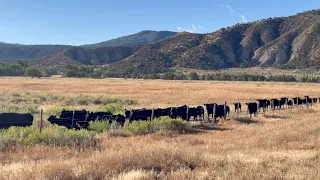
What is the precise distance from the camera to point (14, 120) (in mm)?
16125

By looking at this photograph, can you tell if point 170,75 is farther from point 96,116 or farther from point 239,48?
point 96,116

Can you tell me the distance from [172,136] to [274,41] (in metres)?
157

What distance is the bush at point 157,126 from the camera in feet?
53.5

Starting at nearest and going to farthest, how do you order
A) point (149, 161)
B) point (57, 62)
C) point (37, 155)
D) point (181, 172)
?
1. point (181, 172)
2. point (149, 161)
3. point (37, 155)
4. point (57, 62)

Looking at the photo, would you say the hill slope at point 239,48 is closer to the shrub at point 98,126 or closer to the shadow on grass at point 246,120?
the shadow on grass at point 246,120

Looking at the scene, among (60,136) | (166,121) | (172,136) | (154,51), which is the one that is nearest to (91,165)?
(60,136)

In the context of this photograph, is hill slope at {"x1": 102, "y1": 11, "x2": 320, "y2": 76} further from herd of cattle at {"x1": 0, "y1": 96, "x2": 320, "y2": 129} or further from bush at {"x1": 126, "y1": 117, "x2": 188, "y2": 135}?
bush at {"x1": 126, "y1": 117, "x2": 188, "y2": 135}

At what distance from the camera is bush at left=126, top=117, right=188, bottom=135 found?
1630cm

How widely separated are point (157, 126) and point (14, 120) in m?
6.38

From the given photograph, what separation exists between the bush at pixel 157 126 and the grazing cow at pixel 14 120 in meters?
4.52

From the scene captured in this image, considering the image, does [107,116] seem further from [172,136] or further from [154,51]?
[154,51]

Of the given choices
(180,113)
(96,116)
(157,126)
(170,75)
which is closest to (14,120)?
(96,116)

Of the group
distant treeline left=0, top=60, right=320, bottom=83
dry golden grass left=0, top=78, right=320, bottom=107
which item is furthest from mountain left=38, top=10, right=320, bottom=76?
dry golden grass left=0, top=78, right=320, bottom=107

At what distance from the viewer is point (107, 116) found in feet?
59.3
